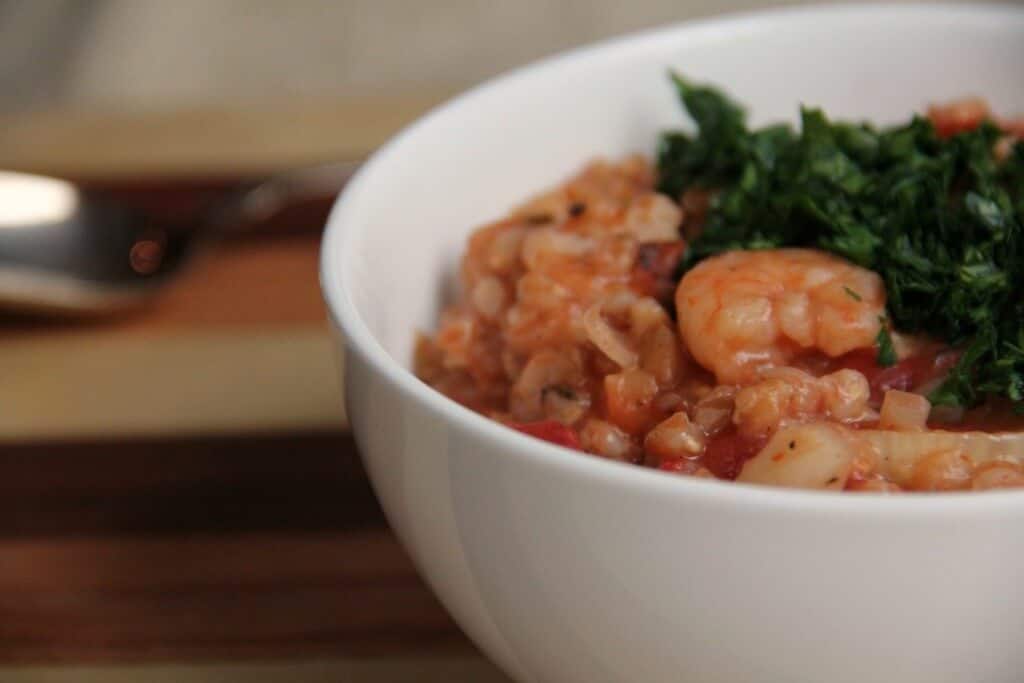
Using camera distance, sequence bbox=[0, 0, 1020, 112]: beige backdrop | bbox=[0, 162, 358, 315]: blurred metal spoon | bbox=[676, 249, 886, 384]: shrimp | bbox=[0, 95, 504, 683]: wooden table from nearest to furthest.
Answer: bbox=[676, 249, 886, 384]: shrimp < bbox=[0, 95, 504, 683]: wooden table < bbox=[0, 162, 358, 315]: blurred metal spoon < bbox=[0, 0, 1020, 112]: beige backdrop

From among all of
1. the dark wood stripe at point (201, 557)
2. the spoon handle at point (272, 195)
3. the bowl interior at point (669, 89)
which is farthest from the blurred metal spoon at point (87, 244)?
Answer: the bowl interior at point (669, 89)

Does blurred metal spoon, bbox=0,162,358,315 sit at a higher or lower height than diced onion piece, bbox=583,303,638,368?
lower

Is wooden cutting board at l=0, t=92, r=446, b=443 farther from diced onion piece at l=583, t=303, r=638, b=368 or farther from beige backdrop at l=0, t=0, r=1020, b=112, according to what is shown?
beige backdrop at l=0, t=0, r=1020, b=112

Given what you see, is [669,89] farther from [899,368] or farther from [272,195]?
[272,195]

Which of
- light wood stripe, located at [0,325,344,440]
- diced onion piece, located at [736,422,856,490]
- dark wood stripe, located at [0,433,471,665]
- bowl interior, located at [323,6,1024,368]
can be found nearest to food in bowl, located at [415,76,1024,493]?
diced onion piece, located at [736,422,856,490]

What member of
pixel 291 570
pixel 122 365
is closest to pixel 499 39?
pixel 122 365

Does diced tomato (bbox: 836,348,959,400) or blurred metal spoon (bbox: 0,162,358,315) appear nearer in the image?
diced tomato (bbox: 836,348,959,400)
